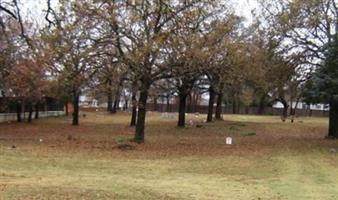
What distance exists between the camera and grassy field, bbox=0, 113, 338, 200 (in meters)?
13.6

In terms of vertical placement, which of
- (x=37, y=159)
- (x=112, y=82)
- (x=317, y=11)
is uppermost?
(x=317, y=11)

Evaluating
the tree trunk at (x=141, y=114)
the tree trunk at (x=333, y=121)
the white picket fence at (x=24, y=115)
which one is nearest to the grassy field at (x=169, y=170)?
the tree trunk at (x=141, y=114)

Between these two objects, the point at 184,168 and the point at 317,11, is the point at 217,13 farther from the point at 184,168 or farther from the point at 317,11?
the point at 184,168

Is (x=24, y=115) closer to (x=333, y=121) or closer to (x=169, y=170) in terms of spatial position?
(x=333, y=121)

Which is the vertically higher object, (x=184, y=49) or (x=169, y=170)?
(x=184, y=49)

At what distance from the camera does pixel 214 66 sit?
32.1 meters

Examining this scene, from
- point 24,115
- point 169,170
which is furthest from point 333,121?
point 24,115

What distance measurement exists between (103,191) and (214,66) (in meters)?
20.2

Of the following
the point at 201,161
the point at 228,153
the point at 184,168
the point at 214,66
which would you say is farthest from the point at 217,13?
the point at 184,168

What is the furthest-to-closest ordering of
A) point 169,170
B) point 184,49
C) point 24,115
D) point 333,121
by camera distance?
1. point 24,115
2. point 333,121
3. point 184,49
4. point 169,170

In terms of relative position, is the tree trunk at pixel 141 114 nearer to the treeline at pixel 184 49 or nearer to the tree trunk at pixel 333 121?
the treeline at pixel 184 49

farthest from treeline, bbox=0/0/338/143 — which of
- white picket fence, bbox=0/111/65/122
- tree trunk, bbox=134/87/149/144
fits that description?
white picket fence, bbox=0/111/65/122

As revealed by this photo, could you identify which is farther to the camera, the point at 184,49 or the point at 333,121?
the point at 333,121

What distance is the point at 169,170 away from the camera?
2133 cm
